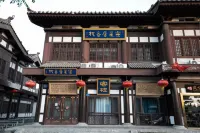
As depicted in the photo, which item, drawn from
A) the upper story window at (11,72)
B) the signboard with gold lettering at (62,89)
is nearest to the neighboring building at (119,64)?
the signboard with gold lettering at (62,89)

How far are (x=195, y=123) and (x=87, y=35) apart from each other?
9.12m

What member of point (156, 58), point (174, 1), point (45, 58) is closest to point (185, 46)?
point (156, 58)

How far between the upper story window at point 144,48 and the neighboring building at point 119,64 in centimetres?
7

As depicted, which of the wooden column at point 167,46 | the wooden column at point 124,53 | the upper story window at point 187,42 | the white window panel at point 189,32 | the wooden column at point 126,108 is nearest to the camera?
the wooden column at point 126,108

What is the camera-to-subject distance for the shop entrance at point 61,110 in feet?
32.1

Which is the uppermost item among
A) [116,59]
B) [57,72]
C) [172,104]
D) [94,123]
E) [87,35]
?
[87,35]

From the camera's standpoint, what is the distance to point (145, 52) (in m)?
11.1

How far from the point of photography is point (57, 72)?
379 inches

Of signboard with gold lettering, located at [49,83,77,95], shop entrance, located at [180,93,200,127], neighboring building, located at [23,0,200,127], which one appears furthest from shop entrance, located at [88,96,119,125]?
shop entrance, located at [180,93,200,127]

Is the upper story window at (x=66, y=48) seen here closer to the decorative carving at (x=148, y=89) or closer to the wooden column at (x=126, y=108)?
the wooden column at (x=126, y=108)

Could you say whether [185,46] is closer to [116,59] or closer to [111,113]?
[116,59]

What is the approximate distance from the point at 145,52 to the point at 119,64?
90.5 inches

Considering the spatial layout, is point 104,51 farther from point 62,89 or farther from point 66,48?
point 62,89

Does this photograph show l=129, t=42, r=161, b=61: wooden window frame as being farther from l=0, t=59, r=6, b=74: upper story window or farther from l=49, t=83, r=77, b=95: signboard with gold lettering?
l=0, t=59, r=6, b=74: upper story window
